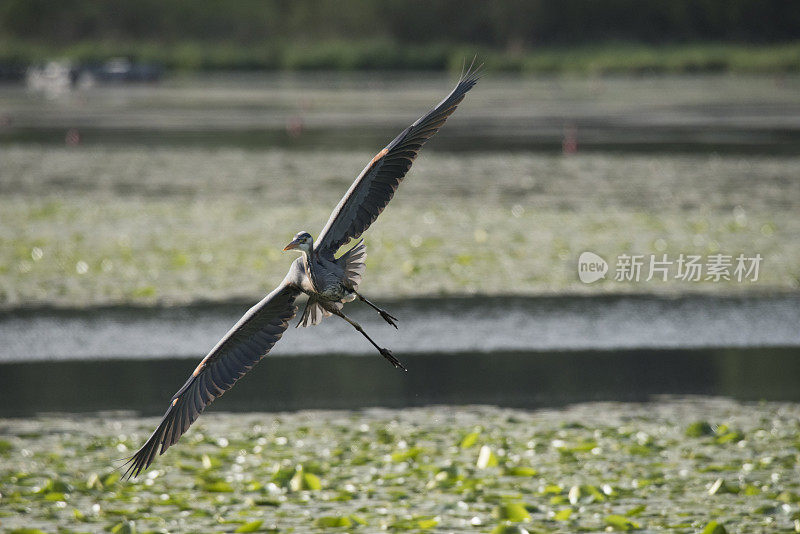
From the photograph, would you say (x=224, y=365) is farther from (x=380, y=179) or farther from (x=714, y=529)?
(x=714, y=529)

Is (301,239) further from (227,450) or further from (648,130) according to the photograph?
(648,130)

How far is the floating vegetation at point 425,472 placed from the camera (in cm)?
629

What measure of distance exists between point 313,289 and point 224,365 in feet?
2.02

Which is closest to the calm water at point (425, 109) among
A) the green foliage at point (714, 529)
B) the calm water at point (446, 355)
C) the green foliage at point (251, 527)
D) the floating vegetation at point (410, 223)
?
the floating vegetation at point (410, 223)

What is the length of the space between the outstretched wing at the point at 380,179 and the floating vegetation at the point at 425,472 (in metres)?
1.48

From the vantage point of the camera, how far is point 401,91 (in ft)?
165

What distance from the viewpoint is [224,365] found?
19.0 feet

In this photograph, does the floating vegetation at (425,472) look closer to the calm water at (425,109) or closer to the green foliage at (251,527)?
the green foliage at (251,527)

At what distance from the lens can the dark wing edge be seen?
5.35 meters

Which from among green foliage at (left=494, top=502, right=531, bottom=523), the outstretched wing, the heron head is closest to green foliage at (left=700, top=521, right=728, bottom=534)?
green foliage at (left=494, top=502, right=531, bottom=523)

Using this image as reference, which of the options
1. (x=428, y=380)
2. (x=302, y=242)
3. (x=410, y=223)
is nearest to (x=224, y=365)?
(x=302, y=242)

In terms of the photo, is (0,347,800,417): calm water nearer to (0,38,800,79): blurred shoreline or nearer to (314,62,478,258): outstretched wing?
(314,62,478,258): outstretched wing

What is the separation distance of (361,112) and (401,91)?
12335 millimetres

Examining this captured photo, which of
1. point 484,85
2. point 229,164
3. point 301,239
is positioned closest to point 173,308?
point 301,239
